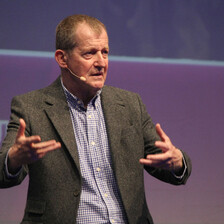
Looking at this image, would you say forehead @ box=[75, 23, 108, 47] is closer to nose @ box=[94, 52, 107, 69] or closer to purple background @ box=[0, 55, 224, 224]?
nose @ box=[94, 52, 107, 69]

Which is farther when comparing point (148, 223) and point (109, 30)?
point (109, 30)

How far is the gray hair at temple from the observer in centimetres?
193

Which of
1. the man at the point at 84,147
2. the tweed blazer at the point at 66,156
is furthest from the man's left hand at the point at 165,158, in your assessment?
the tweed blazer at the point at 66,156

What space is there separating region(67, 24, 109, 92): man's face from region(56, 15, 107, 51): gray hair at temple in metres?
0.02

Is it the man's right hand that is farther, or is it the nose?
the nose

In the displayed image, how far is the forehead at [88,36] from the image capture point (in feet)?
6.26

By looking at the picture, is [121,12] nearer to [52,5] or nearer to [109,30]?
[109,30]

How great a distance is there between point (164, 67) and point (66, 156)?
4.46ft

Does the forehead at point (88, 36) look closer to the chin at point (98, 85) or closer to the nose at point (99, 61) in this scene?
the nose at point (99, 61)

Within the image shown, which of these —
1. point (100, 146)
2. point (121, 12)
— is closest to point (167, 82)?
point (121, 12)

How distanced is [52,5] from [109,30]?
396mm

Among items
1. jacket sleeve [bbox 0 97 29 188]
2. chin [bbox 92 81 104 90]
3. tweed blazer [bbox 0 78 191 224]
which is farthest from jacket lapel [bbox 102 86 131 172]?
jacket sleeve [bbox 0 97 29 188]

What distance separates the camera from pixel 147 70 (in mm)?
2902

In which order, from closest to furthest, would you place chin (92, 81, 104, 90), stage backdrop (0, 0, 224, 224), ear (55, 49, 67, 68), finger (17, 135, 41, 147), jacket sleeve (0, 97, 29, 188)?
finger (17, 135, 41, 147) → jacket sleeve (0, 97, 29, 188) → chin (92, 81, 104, 90) → ear (55, 49, 67, 68) → stage backdrop (0, 0, 224, 224)
